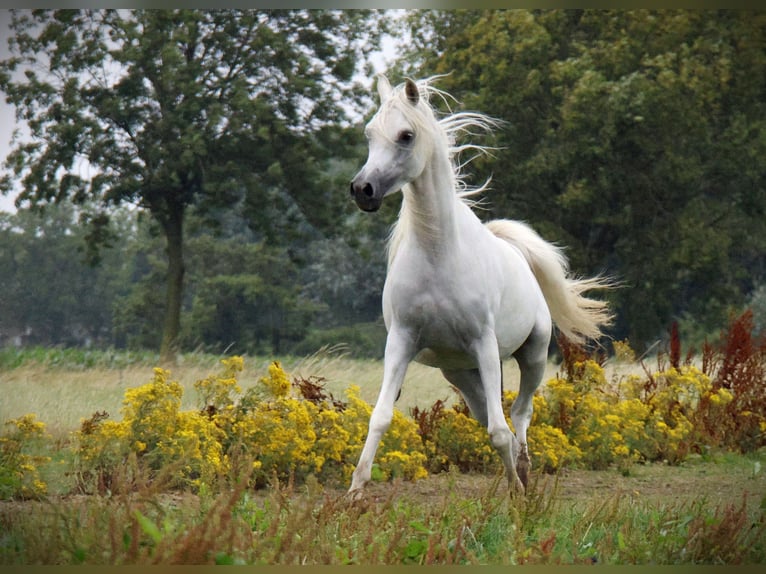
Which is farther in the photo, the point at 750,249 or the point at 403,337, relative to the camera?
the point at 750,249

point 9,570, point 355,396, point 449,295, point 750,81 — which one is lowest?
point 355,396

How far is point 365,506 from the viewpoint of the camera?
4.70 m

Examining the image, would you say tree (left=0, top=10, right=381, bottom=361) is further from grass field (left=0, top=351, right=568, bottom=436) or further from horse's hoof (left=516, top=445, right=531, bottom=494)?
horse's hoof (left=516, top=445, right=531, bottom=494)


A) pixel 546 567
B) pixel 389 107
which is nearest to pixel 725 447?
pixel 389 107

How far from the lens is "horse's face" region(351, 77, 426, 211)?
196 inches

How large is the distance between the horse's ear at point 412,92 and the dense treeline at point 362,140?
1532cm

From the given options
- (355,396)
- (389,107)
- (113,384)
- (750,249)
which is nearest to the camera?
(389,107)

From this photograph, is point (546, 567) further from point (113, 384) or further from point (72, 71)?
point (72, 71)

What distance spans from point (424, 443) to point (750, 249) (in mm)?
23067

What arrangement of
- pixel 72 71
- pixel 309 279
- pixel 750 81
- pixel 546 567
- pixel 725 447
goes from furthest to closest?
1. pixel 309 279
2. pixel 750 81
3. pixel 72 71
4. pixel 725 447
5. pixel 546 567

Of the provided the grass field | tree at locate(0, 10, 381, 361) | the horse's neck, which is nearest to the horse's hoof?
the horse's neck

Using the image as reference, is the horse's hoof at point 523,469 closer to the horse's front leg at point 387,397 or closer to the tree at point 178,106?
the horse's front leg at point 387,397

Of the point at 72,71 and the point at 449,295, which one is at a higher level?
the point at 72,71

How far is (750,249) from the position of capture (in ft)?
93.8
